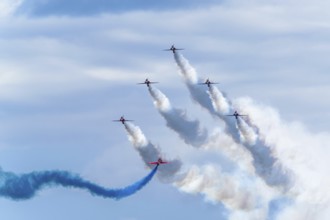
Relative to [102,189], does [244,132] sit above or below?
above

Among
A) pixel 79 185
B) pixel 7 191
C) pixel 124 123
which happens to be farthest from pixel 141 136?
pixel 7 191

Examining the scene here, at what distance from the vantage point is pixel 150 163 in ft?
488

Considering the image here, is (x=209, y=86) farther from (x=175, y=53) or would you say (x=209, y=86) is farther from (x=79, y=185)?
(x=79, y=185)

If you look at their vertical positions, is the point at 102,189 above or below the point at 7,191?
above

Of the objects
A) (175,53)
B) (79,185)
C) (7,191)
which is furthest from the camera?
(175,53)

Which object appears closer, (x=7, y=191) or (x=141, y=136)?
(x=7, y=191)

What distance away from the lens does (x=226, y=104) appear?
500 ft

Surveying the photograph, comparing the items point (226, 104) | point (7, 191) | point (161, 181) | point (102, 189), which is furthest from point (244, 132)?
point (7, 191)

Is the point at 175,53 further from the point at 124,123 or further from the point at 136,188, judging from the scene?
the point at 136,188

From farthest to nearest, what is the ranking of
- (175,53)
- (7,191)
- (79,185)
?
(175,53) → (79,185) → (7,191)

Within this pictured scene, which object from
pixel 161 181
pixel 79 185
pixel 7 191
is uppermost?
pixel 161 181

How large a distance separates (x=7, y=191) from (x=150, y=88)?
31925mm

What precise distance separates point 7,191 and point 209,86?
1576 inches

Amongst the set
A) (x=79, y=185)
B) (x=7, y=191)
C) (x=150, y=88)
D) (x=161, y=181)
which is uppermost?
(x=150, y=88)
